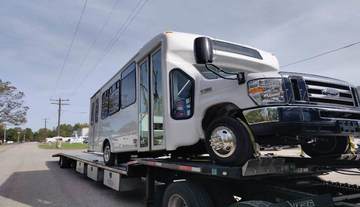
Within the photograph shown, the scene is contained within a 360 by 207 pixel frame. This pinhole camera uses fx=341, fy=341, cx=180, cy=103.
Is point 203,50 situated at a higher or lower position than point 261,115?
higher

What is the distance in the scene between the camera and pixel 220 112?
470 cm

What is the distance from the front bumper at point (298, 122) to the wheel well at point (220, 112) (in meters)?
0.25

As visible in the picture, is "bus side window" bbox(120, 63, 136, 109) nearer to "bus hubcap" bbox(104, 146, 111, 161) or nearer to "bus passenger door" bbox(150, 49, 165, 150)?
"bus passenger door" bbox(150, 49, 165, 150)

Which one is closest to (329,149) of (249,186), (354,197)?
(354,197)

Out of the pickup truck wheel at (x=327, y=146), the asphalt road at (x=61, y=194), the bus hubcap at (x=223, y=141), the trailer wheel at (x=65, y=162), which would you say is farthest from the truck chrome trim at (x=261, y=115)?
the trailer wheel at (x=65, y=162)

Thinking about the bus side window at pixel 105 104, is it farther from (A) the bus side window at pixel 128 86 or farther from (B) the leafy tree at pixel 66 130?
(B) the leafy tree at pixel 66 130

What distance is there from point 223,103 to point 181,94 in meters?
1.02

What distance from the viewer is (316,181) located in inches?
199

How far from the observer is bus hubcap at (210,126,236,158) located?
402 cm

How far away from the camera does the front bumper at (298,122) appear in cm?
375

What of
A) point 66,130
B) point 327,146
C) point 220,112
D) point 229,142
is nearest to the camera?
point 229,142

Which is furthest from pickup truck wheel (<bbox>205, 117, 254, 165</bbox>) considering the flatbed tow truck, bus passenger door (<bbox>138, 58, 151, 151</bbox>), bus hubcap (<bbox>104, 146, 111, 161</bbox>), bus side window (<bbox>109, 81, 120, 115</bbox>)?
bus hubcap (<bbox>104, 146, 111, 161</bbox>)

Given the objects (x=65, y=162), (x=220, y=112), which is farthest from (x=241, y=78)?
(x=65, y=162)

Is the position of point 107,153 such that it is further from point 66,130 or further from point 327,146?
point 66,130
